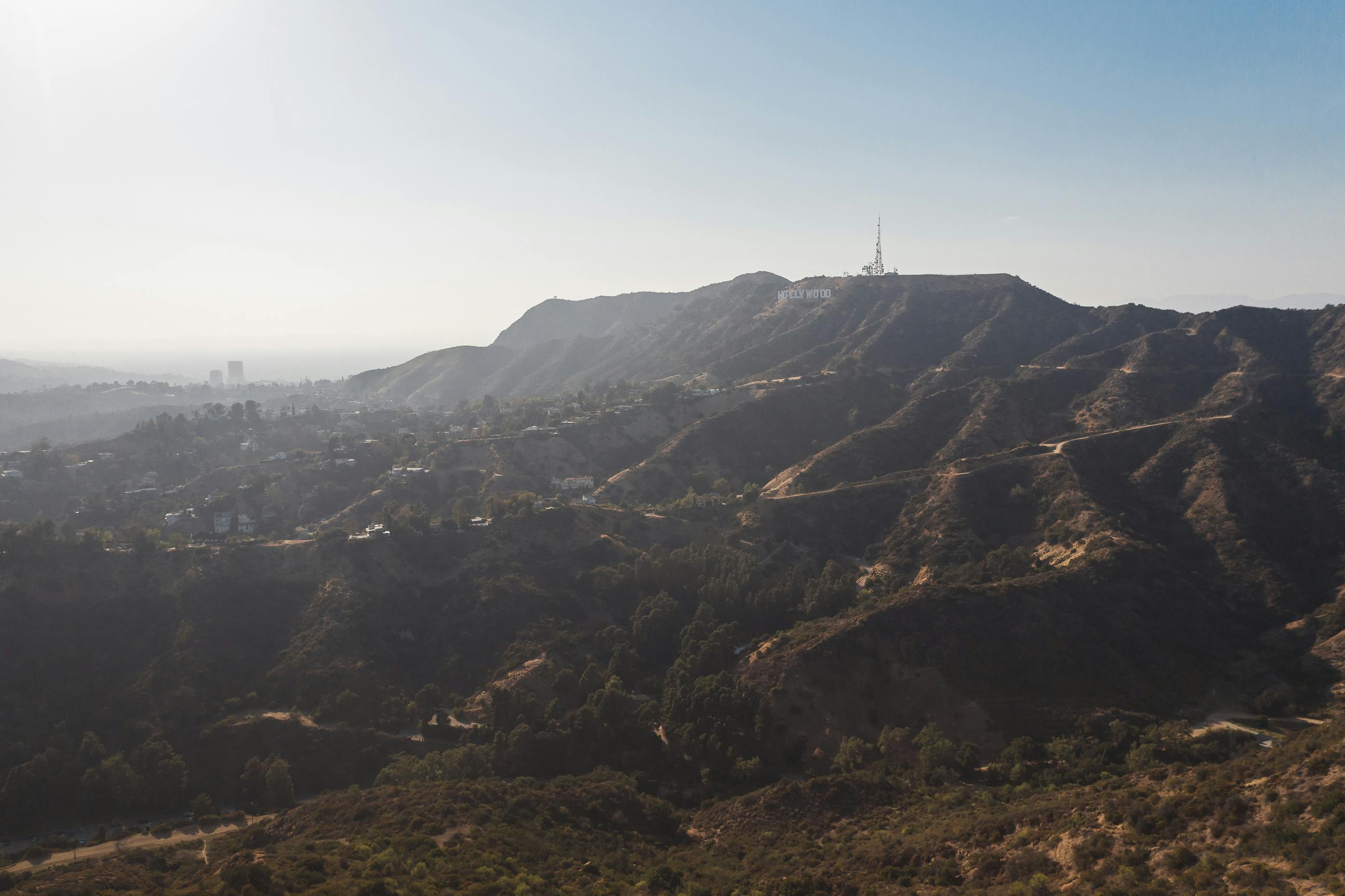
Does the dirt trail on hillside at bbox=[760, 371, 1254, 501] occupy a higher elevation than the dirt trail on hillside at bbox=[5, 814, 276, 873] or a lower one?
higher

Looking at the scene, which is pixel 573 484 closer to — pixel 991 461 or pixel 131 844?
pixel 991 461

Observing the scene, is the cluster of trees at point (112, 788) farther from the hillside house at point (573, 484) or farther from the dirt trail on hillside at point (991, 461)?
the hillside house at point (573, 484)

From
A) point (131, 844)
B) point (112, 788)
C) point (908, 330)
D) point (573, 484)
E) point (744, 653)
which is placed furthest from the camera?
point (908, 330)

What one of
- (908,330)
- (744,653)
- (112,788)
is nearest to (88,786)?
(112,788)

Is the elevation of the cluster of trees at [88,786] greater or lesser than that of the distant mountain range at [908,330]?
lesser

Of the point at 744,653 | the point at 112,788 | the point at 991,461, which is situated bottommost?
the point at 112,788

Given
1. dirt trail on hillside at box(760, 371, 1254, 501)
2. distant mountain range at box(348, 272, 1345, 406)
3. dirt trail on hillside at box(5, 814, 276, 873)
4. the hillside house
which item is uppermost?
distant mountain range at box(348, 272, 1345, 406)

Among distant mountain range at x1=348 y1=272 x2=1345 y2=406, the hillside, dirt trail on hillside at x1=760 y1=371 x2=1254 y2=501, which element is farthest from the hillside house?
distant mountain range at x1=348 y1=272 x2=1345 y2=406

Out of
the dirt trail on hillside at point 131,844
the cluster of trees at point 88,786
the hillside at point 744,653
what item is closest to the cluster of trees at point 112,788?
the cluster of trees at point 88,786

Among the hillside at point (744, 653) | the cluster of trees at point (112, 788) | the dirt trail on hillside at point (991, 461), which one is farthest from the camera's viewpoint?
the dirt trail on hillside at point (991, 461)

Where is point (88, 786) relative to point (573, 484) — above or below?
below

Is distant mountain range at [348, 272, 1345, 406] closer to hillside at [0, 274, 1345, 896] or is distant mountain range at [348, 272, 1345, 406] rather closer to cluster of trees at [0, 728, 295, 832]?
hillside at [0, 274, 1345, 896]
